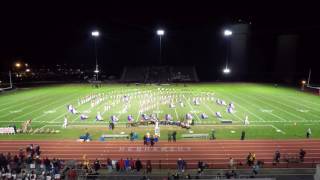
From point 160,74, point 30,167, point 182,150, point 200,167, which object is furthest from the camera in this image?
point 160,74

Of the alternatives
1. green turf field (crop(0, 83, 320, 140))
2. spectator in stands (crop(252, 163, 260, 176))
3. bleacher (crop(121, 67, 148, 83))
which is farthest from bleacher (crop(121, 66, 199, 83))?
spectator in stands (crop(252, 163, 260, 176))

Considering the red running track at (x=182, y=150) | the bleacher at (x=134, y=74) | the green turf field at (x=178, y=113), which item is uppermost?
the bleacher at (x=134, y=74)

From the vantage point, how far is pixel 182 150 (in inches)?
894

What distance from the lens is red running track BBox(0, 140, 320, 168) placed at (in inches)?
825

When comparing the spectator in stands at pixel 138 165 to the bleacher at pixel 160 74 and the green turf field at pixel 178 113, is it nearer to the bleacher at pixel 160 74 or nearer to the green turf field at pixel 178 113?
the green turf field at pixel 178 113

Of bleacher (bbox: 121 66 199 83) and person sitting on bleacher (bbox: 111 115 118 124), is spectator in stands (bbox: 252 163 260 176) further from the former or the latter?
bleacher (bbox: 121 66 199 83)

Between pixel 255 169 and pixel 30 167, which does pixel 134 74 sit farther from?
pixel 255 169

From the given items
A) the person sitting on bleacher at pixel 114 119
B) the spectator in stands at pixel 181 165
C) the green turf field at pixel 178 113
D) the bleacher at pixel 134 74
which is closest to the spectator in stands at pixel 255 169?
the spectator in stands at pixel 181 165

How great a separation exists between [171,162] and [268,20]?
41314 mm

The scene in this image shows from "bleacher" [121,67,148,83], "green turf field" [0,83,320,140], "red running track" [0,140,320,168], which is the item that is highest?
"bleacher" [121,67,148,83]

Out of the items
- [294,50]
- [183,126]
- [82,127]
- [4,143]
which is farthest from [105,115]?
[294,50]

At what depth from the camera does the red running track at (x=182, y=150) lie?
2095 centimetres

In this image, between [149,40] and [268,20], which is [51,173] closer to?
[268,20]

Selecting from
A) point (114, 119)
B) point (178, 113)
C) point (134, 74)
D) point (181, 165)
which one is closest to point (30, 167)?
point (181, 165)
